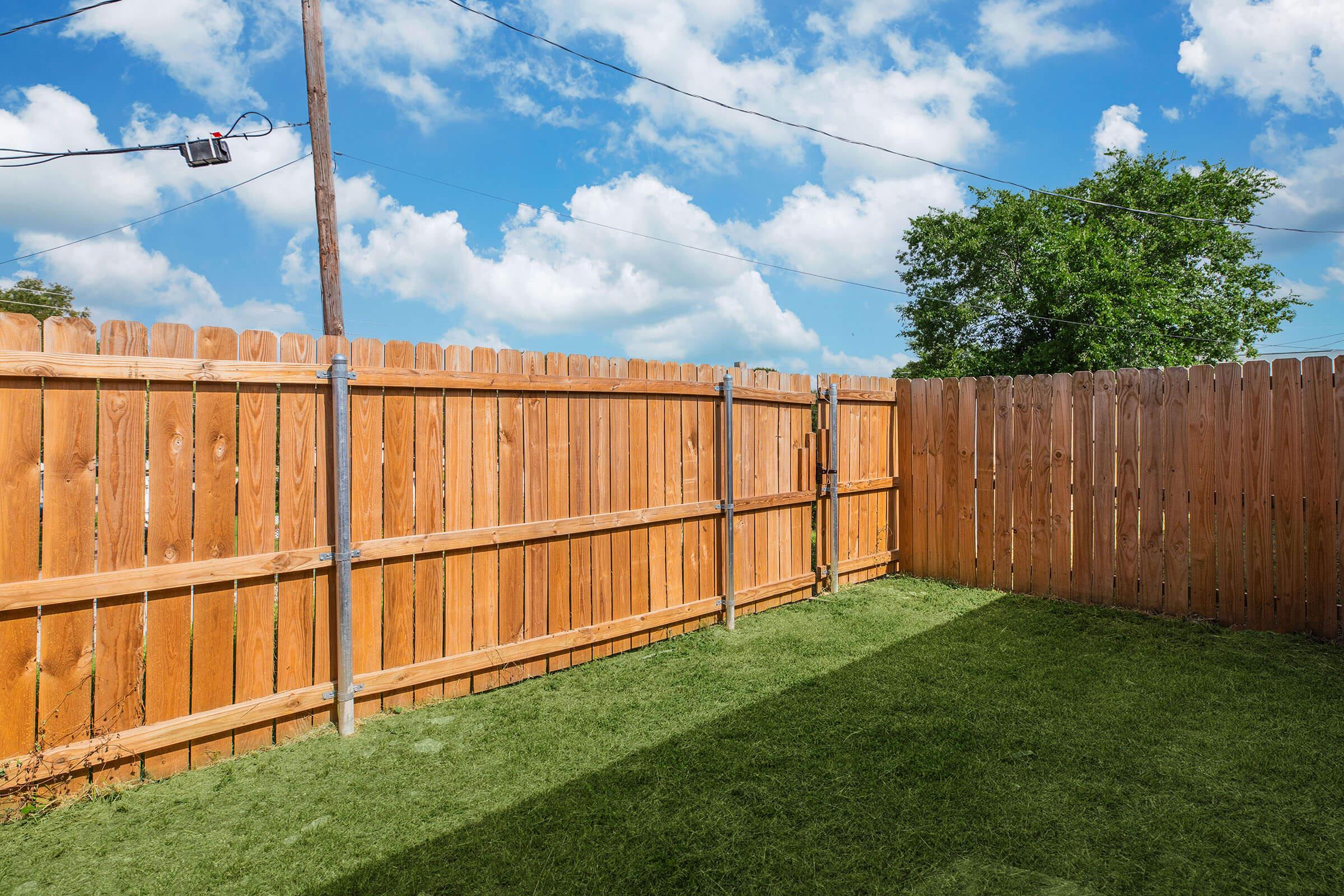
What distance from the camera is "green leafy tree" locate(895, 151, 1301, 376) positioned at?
60.4 feet

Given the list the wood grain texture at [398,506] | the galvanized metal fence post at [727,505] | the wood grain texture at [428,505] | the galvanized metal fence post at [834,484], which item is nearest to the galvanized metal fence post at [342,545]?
the wood grain texture at [398,506]

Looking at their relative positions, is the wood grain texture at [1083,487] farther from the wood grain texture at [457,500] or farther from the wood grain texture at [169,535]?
the wood grain texture at [169,535]

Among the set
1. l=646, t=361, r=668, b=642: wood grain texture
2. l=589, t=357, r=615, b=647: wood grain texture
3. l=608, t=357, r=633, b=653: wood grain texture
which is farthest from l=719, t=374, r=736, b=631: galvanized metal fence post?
l=589, t=357, r=615, b=647: wood grain texture

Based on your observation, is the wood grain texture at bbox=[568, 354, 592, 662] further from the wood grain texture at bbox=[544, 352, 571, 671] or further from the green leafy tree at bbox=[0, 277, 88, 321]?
the green leafy tree at bbox=[0, 277, 88, 321]

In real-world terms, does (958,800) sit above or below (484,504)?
below

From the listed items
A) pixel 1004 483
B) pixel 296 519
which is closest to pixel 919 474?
pixel 1004 483

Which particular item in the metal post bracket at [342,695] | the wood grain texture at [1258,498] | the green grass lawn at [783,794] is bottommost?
the green grass lawn at [783,794]

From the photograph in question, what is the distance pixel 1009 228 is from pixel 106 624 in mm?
24037

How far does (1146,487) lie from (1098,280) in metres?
16.4

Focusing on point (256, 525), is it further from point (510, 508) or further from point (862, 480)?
point (862, 480)

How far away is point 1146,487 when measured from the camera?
5.20 metres

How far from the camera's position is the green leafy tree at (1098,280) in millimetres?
18422

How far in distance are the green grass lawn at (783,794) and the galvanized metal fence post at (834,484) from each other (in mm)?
1841

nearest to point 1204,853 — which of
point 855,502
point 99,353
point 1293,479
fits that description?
point 1293,479
